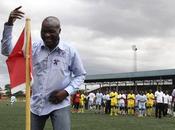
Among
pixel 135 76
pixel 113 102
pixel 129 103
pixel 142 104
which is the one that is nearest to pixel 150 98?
pixel 142 104

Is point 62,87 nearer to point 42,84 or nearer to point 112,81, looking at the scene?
point 42,84

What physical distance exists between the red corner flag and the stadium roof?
60866 millimetres

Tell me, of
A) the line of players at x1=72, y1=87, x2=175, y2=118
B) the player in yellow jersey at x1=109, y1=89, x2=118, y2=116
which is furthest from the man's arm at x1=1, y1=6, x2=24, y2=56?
the player in yellow jersey at x1=109, y1=89, x2=118, y2=116

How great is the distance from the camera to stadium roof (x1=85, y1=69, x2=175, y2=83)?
68.1m

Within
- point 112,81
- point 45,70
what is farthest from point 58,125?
point 112,81

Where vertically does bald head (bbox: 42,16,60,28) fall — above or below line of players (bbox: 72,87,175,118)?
above

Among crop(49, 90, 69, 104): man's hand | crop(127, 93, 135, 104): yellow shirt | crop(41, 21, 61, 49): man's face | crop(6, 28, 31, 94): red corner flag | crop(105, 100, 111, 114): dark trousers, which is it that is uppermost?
crop(41, 21, 61, 49): man's face

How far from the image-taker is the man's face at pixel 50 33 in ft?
20.4

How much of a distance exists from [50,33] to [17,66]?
56 cm

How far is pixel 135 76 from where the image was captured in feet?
242

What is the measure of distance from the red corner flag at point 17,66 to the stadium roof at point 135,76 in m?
60.9

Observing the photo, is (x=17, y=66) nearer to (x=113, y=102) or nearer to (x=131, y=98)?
(x=113, y=102)

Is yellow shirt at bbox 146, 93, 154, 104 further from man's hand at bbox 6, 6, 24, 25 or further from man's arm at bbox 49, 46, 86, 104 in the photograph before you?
man's hand at bbox 6, 6, 24, 25

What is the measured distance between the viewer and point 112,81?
81.6 meters
